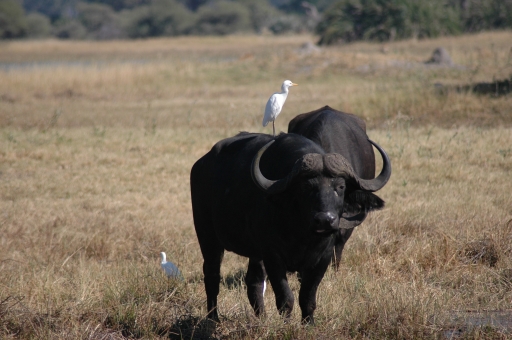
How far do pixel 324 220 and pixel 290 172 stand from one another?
1.39 feet

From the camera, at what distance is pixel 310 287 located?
4.80 metres

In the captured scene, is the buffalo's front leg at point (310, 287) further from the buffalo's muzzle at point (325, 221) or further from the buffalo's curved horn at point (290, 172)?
the buffalo's curved horn at point (290, 172)

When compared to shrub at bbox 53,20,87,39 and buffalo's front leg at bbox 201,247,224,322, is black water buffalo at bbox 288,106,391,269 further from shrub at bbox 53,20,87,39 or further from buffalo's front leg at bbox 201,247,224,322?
shrub at bbox 53,20,87,39

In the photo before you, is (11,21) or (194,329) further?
(11,21)

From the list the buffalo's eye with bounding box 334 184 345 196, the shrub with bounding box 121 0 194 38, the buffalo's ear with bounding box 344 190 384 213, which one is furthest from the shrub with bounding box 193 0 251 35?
the buffalo's eye with bounding box 334 184 345 196

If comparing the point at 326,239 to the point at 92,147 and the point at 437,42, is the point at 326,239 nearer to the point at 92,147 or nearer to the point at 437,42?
the point at 92,147

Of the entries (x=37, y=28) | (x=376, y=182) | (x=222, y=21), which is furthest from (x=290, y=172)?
(x=222, y=21)

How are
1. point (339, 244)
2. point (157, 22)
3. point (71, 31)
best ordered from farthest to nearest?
point (157, 22) < point (71, 31) < point (339, 244)

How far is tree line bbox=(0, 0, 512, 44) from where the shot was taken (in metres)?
38.1

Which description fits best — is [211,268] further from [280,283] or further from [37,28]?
[37,28]

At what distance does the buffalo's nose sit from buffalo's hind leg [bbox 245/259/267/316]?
1.22 meters

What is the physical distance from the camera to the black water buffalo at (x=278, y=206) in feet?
14.6

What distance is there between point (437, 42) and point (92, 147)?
85.5 ft

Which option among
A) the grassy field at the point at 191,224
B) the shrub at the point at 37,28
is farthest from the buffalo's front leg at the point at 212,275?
the shrub at the point at 37,28
